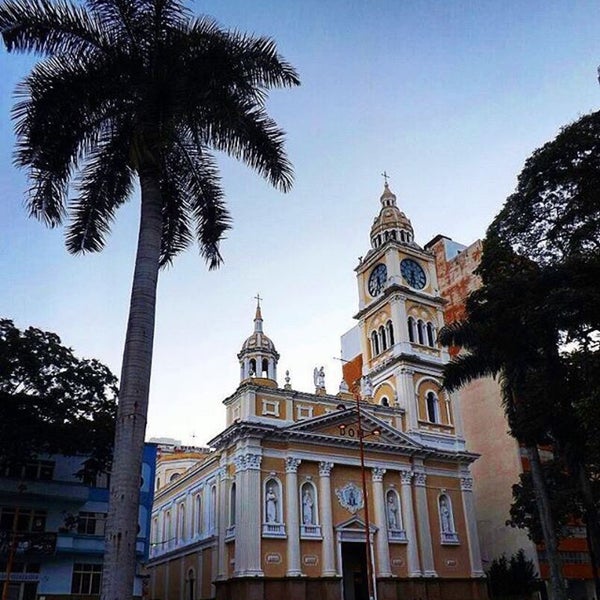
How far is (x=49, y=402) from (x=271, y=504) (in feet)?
41.1

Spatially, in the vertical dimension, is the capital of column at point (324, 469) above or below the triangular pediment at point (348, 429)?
below

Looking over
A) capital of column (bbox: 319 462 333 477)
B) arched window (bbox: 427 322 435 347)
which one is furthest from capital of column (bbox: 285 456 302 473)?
arched window (bbox: 427 322 435 347)

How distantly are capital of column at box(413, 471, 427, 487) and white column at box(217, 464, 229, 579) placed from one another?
11.0 m

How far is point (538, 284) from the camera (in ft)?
66.0

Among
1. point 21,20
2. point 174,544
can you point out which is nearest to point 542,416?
point 21,20

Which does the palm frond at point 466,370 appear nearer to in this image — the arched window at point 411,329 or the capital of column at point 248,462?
the capital of column at point 248,462

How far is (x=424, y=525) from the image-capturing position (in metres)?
36.2

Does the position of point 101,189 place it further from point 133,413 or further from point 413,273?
point 413,273

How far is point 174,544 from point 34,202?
109 ft

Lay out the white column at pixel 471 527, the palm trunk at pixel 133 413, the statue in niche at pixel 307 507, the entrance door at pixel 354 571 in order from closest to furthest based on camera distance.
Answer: the palm trunk at pixel 133 413, the statue in niche at pixel 307 507, the entrance door at pixel 354 571, the white column at pixel 471 527

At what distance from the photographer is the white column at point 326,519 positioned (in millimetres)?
32125

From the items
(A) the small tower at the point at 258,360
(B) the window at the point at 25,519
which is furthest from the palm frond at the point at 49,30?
(A) the small tower at the point at 258,360

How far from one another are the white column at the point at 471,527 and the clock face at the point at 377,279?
13407 millimetres

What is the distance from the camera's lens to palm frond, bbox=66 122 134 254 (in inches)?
573
